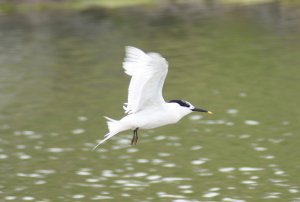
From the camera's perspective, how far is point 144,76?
14.8 meters

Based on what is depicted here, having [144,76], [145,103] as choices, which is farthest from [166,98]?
[144,76]

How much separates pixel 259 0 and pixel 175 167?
32.5 meters

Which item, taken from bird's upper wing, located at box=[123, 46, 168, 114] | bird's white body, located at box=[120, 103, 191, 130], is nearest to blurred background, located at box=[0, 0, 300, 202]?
bird's white body, located at box=[120, 103, 191, 130]

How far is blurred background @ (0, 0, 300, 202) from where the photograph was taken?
2088 cm

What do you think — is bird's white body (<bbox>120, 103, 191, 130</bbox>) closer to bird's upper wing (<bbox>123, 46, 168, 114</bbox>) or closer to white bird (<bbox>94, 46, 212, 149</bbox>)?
white bird (<bbox>94, 46, 212, 149</bbox>)

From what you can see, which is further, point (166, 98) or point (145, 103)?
point (166, 98)

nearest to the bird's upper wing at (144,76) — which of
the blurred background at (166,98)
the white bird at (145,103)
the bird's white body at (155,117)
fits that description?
the white bird at (145,103)

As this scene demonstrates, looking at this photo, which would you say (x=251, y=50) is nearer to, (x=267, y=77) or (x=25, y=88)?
(x=267, y=77)

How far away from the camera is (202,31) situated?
44.2 meters

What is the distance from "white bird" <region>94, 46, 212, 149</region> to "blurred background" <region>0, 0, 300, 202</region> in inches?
170

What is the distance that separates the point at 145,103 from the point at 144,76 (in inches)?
29.9

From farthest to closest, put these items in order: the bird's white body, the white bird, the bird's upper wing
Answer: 1. the bird's white body
2. the white bird
3. the bird's upper wing

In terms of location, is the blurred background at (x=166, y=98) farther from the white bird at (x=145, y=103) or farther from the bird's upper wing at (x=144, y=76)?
the bird's upper wing at (x=144, y=76)

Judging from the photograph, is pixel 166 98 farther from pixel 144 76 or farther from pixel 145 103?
pixel 144 76
